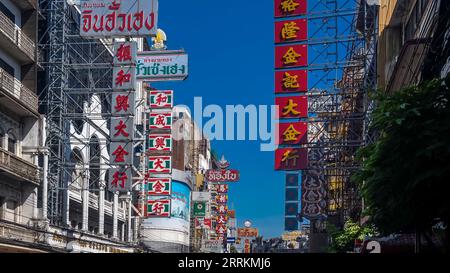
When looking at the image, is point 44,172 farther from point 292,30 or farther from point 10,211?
point 292,30

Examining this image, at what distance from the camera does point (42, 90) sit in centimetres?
2480

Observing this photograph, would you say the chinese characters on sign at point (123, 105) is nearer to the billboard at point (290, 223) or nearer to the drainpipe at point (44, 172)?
the drainpipe at point (44, 172)

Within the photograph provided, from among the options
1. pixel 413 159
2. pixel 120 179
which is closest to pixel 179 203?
pixel 120 179

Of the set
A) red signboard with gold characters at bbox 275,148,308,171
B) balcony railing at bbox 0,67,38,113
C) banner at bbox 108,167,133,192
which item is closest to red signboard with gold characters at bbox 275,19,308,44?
red signboard with gold characters at bbox 275,148,308,171

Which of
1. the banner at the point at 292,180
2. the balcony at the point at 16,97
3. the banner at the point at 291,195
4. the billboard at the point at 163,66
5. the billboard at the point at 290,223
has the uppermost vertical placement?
the billboard at the point at 163,66

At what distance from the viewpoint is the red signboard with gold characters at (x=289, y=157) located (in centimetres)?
2639

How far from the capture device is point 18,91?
21.9 meters

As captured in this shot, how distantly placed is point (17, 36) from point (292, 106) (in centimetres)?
1028

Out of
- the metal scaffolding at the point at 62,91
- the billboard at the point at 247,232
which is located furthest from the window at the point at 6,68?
the billboard at the point at 247,232

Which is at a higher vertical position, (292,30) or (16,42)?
(292,30)

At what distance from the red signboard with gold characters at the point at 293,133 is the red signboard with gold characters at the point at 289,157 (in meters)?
0.58
